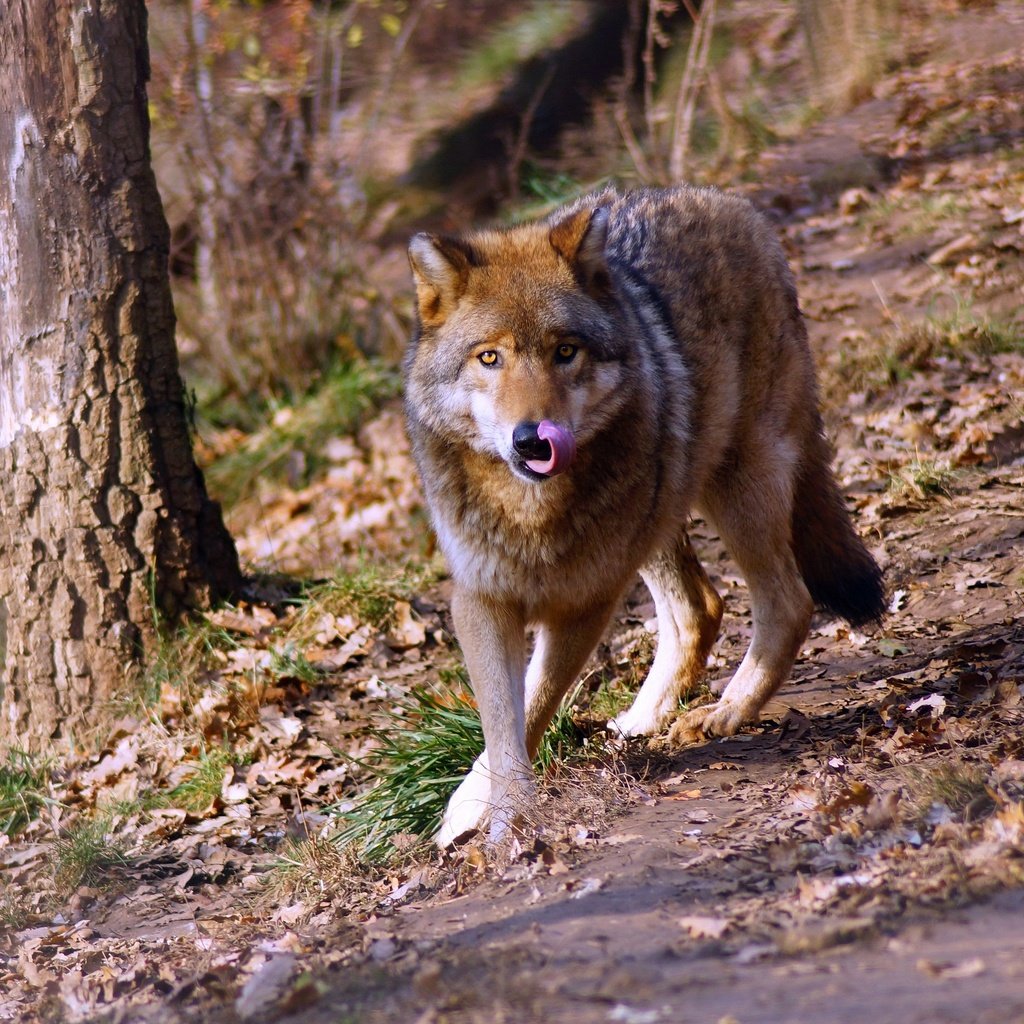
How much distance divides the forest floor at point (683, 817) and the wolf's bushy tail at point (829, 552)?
417 millimetres

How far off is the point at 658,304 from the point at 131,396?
2.65m

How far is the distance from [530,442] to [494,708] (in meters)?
1.09

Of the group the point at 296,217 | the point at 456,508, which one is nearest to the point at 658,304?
the point at 456,508

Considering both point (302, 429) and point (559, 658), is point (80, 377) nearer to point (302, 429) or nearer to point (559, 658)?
point (559, 658)

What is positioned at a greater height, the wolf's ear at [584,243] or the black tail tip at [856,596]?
the wolf's ear at [584,243]

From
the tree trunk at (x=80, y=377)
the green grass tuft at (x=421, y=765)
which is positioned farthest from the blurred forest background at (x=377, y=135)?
the green grass tuft at (x=421, y=765)

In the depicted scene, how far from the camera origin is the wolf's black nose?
160 inches

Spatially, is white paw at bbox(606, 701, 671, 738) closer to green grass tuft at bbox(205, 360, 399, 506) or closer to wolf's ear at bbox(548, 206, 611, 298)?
wolf's ear at bbox(548, 206, 611, 298)

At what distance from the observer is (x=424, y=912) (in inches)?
150

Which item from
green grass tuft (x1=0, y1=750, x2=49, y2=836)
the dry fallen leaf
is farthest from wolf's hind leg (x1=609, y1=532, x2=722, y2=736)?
green grass tuft (x1=0, y1=750, x2=49, y2=836)

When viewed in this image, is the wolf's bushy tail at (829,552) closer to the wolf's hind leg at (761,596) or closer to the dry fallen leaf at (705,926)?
the wolf's hind leg at (761,596)

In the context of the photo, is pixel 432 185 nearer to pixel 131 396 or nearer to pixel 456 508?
pixel 131 396

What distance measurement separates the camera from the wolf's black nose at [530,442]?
405 centimetres

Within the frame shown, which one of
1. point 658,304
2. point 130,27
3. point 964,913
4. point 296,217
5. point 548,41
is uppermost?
point 548,41
